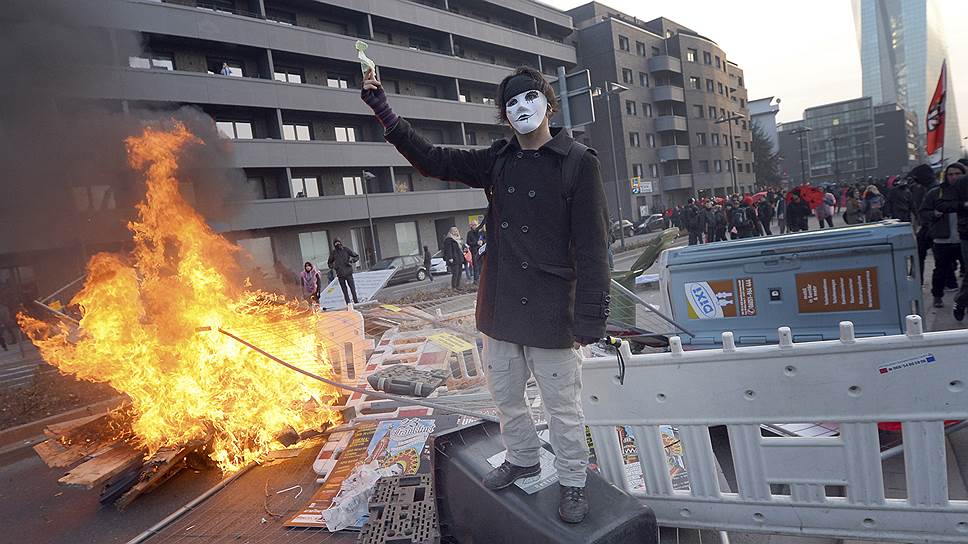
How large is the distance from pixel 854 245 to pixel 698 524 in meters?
3.28

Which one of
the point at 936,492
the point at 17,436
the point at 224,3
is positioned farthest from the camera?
the point at 224,3

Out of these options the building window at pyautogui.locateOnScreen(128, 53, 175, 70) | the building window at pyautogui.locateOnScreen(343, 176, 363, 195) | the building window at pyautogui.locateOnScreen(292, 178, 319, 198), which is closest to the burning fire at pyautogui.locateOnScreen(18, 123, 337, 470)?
the building window at pyautogui.locateOnScreen(128, 53, 175, 70)

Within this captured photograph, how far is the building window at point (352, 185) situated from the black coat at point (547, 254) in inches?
1134

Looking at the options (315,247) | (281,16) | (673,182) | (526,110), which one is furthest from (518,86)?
(673,182)

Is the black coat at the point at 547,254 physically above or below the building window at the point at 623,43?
below

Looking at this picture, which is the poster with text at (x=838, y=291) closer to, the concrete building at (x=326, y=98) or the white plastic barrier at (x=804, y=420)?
the white plastic barrier at (x=804, y=420)

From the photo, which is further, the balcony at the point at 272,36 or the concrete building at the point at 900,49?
the concrete building at the point at 900,49

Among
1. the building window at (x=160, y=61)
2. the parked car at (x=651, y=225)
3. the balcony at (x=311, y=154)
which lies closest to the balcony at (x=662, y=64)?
the parked car at (x=651, y=225)

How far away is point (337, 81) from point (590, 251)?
31.1m

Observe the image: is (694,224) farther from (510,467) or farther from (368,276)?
(510,467)

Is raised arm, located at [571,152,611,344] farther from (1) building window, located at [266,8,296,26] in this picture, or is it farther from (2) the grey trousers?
(1) building window, located at [266,8,296,26]

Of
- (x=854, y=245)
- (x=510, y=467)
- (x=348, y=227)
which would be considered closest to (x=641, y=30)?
(x=348, y=227)

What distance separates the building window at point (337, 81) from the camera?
29.6 m

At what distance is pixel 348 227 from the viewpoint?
29578 millimetres
